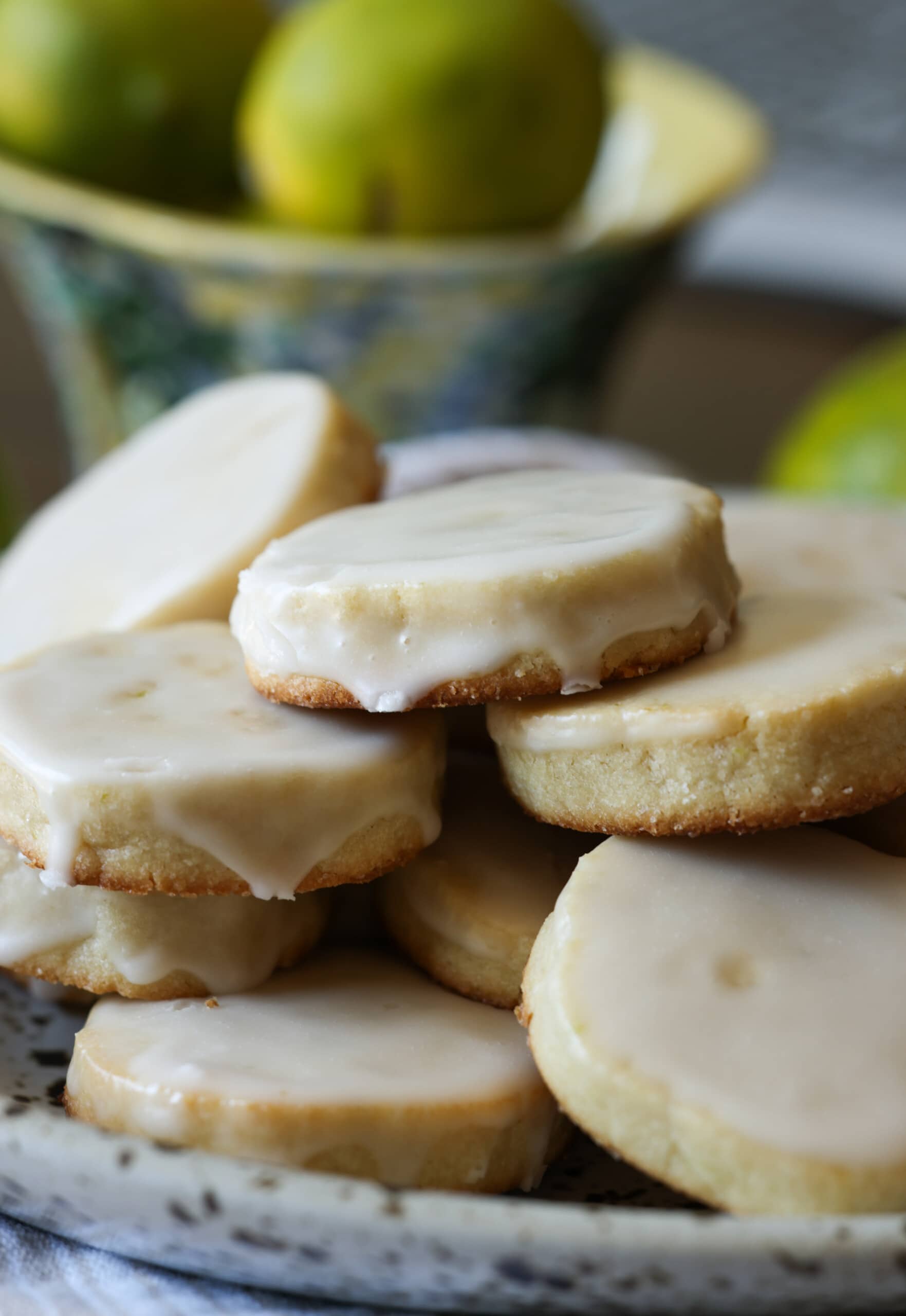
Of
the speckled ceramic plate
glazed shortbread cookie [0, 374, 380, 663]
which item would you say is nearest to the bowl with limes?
glazed shortbread cookie [0, 374, 380, 663]

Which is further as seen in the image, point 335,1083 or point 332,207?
point 332,207

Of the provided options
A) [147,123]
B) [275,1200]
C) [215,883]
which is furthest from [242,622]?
[147,123]

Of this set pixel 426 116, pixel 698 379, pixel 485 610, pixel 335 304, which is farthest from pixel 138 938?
pixel 698 379

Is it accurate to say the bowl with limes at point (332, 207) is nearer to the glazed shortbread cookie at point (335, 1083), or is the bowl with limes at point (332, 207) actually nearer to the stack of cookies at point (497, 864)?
the stack of cookies at point (497, 864)

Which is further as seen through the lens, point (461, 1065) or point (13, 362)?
point (13, 362)

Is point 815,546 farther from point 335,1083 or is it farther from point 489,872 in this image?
point 335,1083

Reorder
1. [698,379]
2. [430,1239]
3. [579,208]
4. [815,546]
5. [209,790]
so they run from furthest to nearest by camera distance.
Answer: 1. [698,379]
2. [579,208]
3. [815,546]
4. [209,790]
5. [430,1239]

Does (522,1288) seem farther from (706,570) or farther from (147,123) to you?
(147,123)
